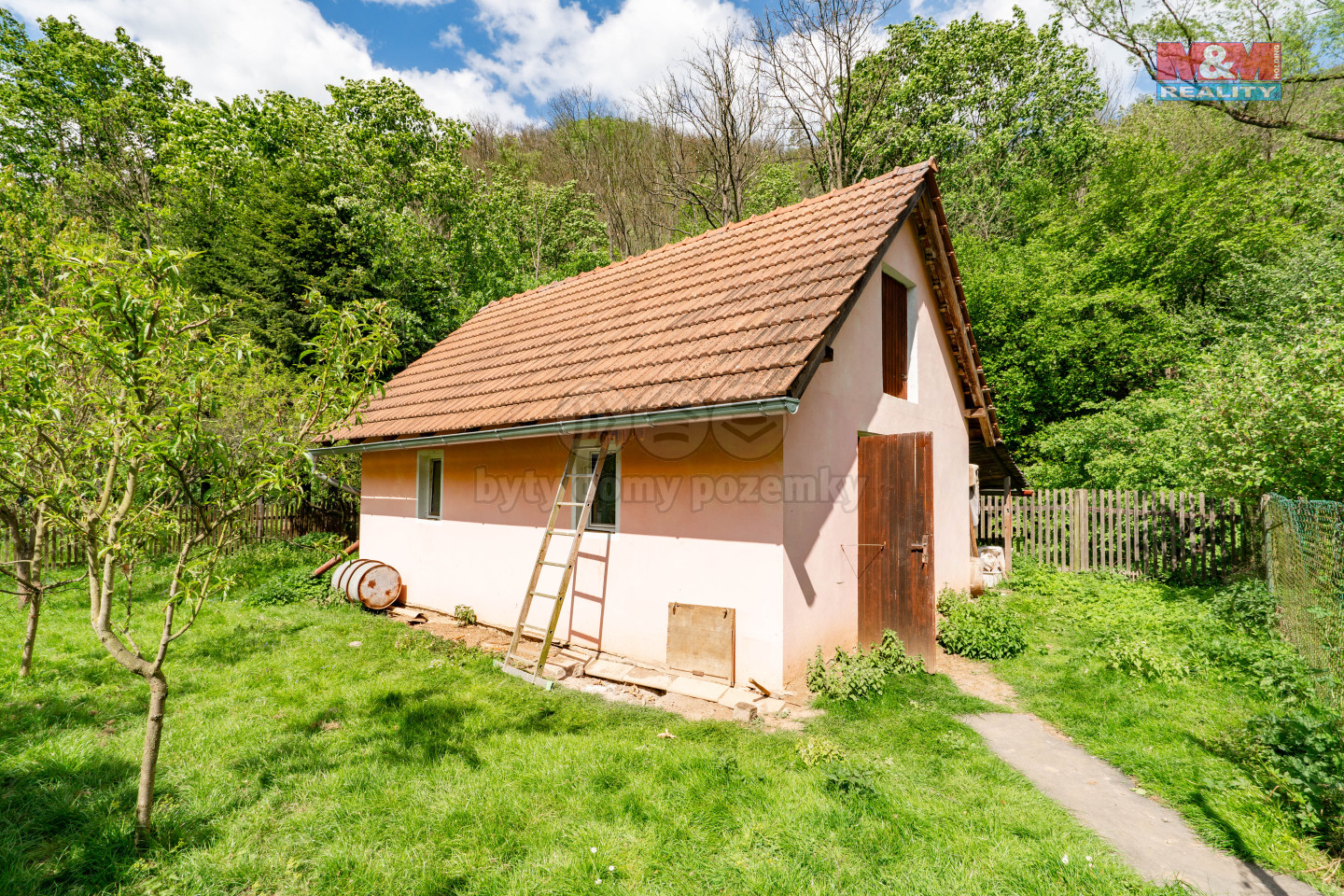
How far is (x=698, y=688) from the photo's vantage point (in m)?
5.43

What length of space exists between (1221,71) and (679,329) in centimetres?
1838

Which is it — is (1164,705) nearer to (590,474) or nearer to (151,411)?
(590,474)

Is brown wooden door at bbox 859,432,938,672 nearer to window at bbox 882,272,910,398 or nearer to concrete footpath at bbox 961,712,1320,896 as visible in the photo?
concrete footpath at bbox 961,712,1320,896

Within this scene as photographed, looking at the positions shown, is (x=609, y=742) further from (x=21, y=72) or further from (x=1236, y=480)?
(x=21, y=72)

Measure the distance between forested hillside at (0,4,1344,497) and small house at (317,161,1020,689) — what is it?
314 inches

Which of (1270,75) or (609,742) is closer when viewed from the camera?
(609,742)

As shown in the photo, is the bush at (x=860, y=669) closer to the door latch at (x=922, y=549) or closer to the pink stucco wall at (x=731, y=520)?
the pink stucco wall at (x=731, y=520)

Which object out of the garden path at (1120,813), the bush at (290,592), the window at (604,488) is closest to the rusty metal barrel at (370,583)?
the bush at (290,592)

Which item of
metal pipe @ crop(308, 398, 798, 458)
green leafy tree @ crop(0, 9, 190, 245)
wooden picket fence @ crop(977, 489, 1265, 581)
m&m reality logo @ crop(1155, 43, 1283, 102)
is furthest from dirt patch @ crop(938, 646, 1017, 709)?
green leafy tree @ crop(0, 9, 190, 245)

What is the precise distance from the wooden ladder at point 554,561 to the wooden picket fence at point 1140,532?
32.5 ft

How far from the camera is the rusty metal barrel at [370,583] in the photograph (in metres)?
8.75

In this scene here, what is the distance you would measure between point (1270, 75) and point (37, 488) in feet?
80.4

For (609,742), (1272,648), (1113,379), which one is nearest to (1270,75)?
(1113,379)

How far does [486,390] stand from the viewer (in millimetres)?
8414
